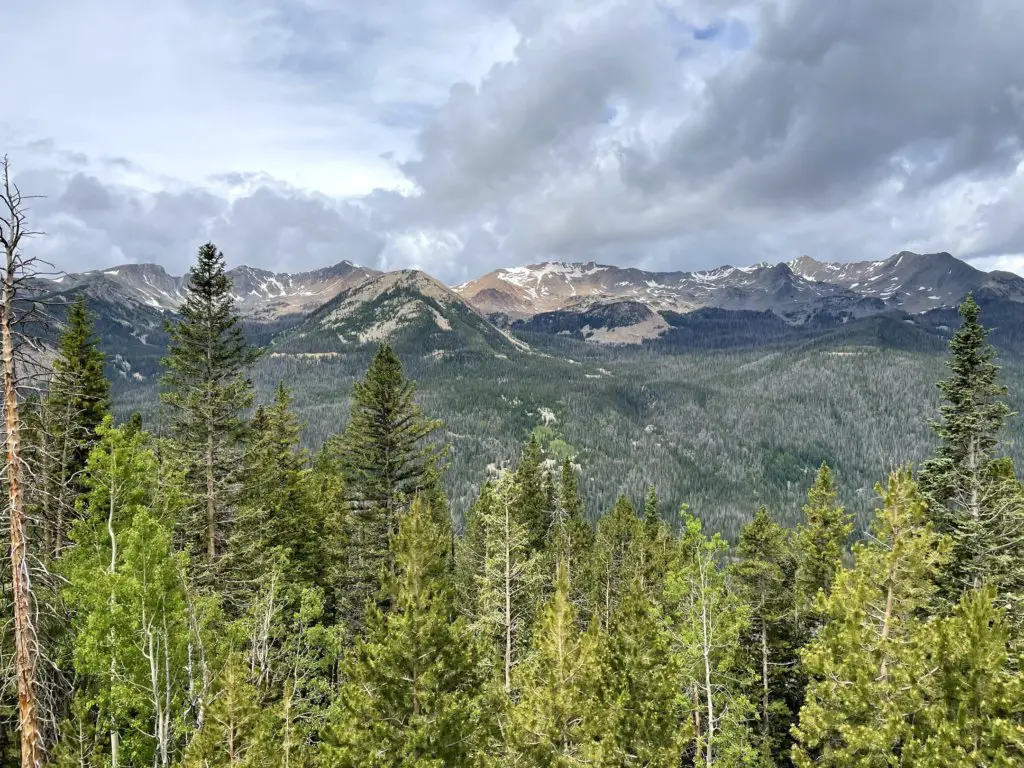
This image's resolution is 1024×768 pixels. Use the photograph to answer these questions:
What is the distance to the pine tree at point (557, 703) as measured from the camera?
18172 mm

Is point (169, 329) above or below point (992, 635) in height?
above

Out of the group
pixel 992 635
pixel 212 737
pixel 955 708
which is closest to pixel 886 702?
pixel 955 708

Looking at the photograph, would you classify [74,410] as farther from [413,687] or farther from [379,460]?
[413,687]

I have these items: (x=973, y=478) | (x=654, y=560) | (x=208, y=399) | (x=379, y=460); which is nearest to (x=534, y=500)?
(x=654, y=560)

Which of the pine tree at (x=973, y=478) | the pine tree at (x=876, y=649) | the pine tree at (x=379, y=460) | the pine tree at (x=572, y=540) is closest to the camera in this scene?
the pine tree at (x=876, y=649)

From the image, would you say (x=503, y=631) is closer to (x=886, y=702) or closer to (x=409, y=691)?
(x=409, y=691)

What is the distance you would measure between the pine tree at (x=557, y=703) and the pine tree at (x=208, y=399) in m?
13.9

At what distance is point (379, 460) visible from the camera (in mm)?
27688

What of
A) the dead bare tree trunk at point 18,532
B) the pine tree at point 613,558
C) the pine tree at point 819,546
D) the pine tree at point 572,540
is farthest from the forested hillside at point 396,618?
the pine tree at point 613,558

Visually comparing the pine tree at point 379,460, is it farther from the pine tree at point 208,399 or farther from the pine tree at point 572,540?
the pine tree at point 572,540

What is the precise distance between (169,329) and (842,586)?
2766cm

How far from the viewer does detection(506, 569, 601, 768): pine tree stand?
18.2 meters

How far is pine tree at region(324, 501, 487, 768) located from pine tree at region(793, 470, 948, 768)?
35.5 feet

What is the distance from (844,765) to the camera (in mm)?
17828
